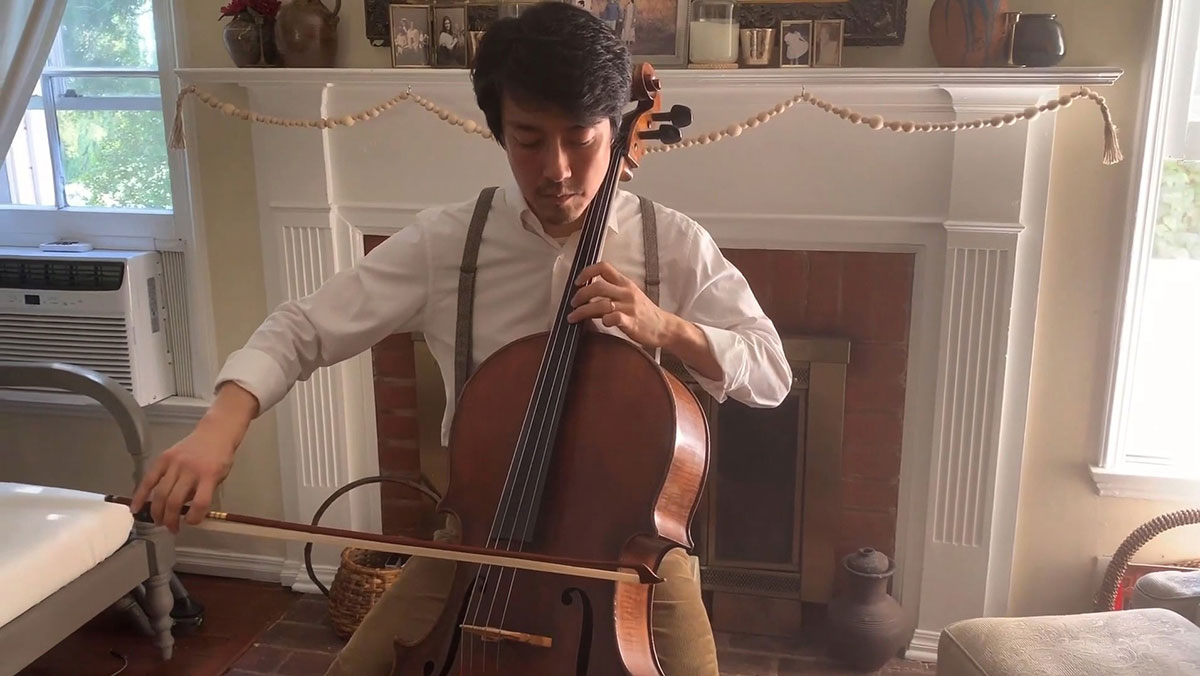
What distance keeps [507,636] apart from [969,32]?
1454 millimetres

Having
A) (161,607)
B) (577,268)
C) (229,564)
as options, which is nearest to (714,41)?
(577,268)

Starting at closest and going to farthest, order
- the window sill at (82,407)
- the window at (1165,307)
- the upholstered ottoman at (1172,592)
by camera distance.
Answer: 1. the upholstered ottoman at (1172,592)
2. the window at (1165,307)
3. the window sill at (82,407)

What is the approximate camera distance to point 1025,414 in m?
2.06

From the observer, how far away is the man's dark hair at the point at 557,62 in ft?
3.62

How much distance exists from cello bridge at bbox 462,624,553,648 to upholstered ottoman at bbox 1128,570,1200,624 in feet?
4.36

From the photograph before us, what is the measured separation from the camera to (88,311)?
2.34 metres

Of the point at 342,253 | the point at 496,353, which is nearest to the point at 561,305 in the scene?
the point at 496,353

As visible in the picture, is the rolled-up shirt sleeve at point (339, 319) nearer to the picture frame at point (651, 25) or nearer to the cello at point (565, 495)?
the cello at point (565, 495)

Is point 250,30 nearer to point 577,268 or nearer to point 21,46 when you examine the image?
point 21,46

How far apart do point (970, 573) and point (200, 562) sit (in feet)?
6.54

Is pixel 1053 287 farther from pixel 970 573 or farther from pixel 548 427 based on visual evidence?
pixel 548 427

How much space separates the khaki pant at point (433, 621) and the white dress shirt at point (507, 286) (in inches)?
10.4

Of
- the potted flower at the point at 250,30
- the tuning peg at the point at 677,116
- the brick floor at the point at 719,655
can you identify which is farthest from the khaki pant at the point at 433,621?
the potted flower at the point at 250,30

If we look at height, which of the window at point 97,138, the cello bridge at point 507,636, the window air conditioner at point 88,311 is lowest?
the cello bridge at point 507,636
